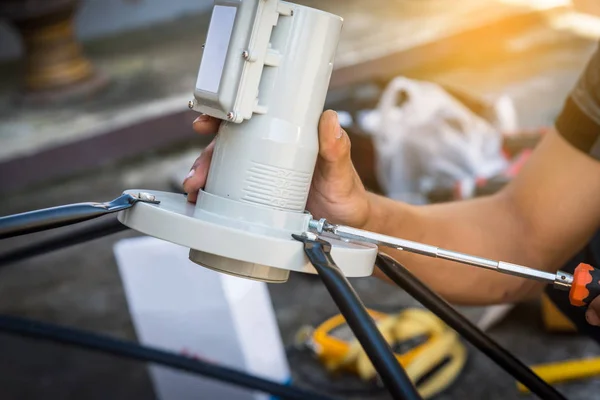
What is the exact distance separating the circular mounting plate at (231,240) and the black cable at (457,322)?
0.23 ft

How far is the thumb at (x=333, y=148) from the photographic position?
1.75ft

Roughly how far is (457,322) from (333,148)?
0.18 m

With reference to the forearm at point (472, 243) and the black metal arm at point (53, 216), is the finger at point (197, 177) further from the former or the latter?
the forearm at point (472, 243)

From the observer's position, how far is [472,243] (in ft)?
2.82

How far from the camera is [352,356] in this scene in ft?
4.28

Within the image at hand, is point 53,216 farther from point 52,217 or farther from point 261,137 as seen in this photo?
point 261,137

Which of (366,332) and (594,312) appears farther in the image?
(594,312)

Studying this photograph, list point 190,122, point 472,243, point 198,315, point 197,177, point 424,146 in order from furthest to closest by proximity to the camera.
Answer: point 190,122 < point 424,146 < point 198,315 < point 472,243 < point 197,177

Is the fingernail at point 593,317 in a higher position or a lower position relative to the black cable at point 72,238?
higher

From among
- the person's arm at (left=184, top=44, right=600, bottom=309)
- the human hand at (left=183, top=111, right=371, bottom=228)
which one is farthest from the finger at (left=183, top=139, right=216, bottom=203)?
the person's arm at (left=184, top=44, right=600, bottom=309)

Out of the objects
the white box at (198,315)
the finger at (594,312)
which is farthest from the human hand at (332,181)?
the white box at (198,315)

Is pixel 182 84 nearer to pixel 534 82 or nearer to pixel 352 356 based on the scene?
pixel 534 82

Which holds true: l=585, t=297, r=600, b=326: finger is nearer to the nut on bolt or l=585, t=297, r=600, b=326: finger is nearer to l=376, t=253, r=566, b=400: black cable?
l=376, t=253, r=566, b=400: black cable

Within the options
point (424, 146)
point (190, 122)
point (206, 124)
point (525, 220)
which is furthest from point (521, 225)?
point (190, 122)
